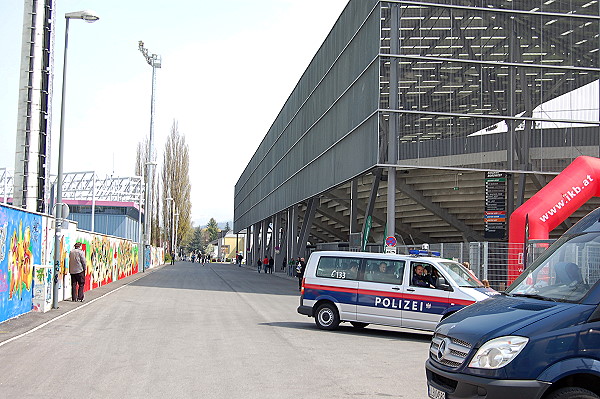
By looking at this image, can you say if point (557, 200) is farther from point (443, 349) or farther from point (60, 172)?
point (443, 349)

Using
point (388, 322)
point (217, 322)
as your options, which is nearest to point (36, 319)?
point (217, 322)

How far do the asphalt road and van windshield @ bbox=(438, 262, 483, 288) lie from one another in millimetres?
1486

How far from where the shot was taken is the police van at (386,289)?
15289mm

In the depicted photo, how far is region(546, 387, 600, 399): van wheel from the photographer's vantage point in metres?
5.84

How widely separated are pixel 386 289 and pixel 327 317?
5.20ft

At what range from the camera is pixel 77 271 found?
23000 mm

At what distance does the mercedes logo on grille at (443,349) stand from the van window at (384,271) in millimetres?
9098

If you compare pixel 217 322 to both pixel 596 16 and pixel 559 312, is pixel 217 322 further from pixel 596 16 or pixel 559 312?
pixel 596 16

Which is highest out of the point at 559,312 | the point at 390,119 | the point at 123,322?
the point at 390,119

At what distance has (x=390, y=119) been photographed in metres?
31.4

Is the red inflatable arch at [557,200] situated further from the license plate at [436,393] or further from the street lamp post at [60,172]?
the license plate at [436,393]

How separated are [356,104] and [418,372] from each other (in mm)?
25757

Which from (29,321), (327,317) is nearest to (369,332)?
(327,317)

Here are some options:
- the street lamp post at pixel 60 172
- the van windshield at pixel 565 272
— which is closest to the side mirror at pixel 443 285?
the van windshield at pixel 565 272
